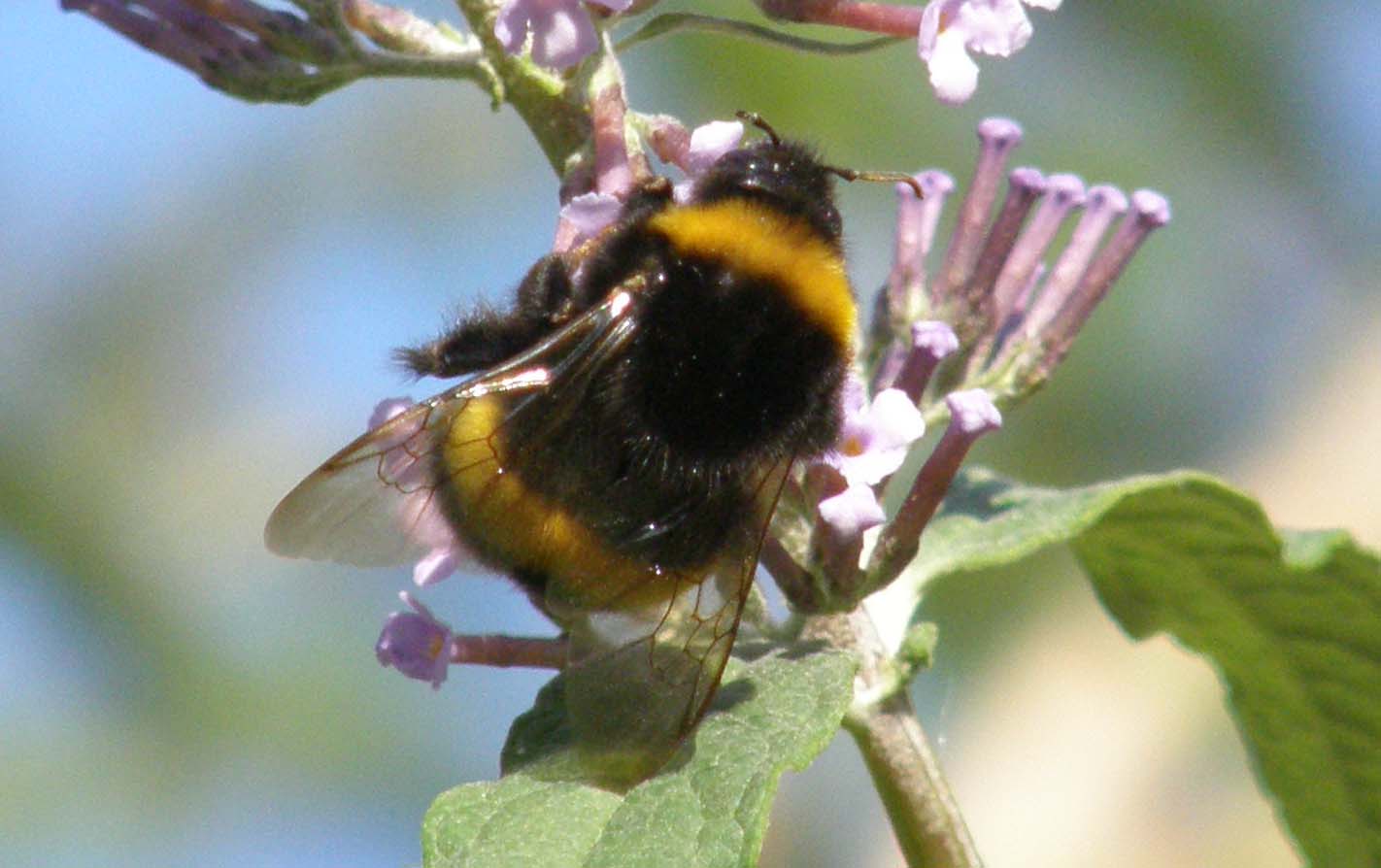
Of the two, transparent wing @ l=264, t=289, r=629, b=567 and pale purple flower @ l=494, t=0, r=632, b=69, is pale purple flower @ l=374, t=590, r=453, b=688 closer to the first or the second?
transparent wing @ l=264, t=289, r=629, b=567

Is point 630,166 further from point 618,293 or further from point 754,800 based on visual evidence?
point 754,800

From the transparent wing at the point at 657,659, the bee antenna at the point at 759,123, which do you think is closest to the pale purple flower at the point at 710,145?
the bee antenna at the point at 759,123

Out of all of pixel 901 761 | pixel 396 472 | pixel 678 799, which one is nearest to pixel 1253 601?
pixel 901 761

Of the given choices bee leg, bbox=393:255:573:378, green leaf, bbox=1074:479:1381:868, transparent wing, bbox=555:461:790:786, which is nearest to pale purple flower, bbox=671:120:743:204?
bee leg, bbox=393:255:573:378

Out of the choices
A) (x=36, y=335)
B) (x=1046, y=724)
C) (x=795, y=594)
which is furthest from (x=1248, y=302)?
(x=795, y=594)

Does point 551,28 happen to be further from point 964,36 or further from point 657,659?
point 657,659

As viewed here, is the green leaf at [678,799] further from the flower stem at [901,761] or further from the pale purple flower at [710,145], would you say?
the pale purple flower at [710,145]
